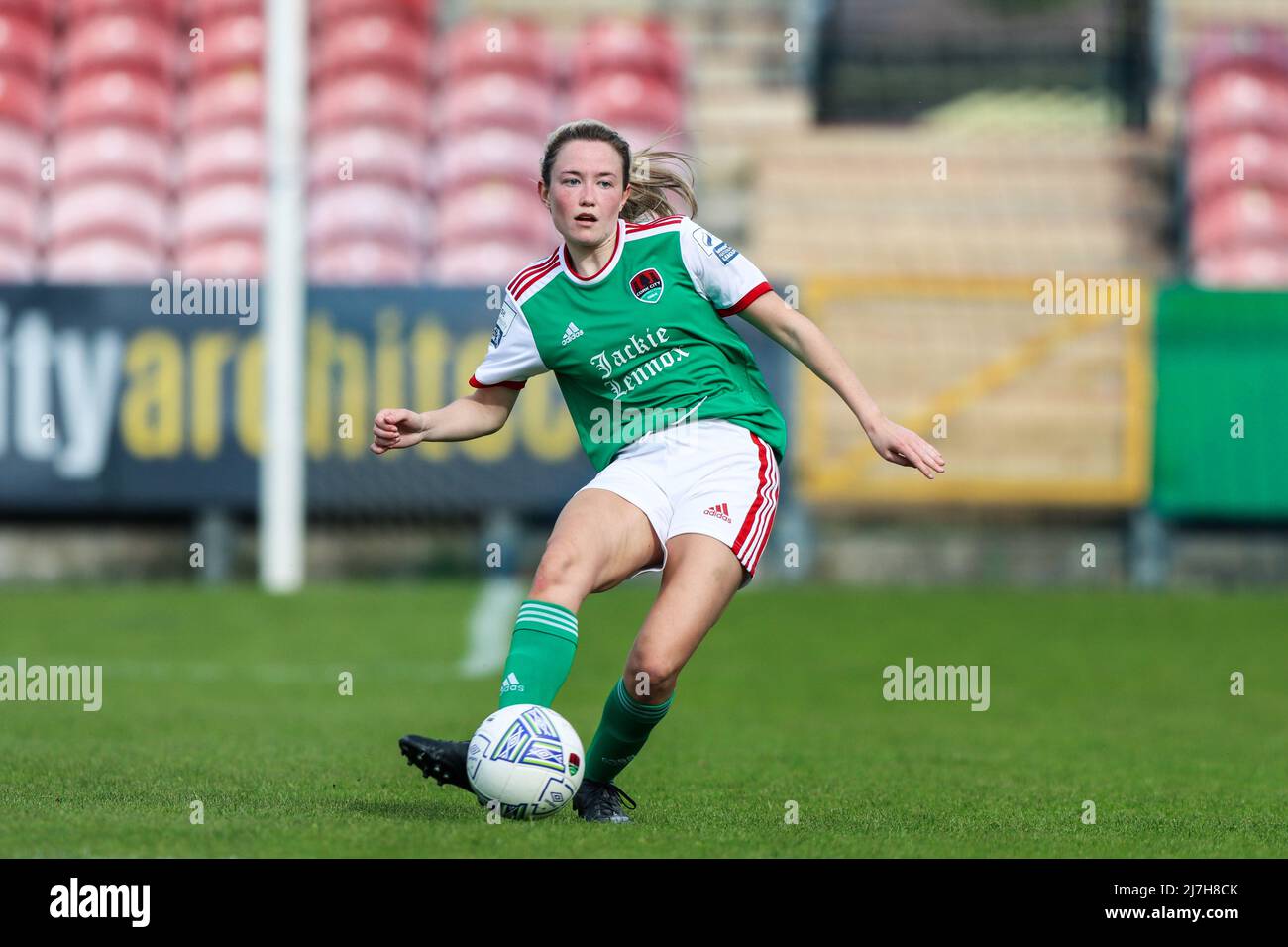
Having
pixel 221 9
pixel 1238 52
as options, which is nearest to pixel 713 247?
pixel 1238 52

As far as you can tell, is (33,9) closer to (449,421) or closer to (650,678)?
(449,421)

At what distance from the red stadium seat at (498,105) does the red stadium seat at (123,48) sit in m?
2.63

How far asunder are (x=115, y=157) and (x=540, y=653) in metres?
13.6

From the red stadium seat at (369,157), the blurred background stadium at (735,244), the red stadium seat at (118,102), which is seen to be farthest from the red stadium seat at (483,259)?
the red stadium seat at (118,102)

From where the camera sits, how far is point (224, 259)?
16.6 metres

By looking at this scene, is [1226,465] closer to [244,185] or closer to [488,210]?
[488,210]

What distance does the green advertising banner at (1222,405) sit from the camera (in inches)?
550

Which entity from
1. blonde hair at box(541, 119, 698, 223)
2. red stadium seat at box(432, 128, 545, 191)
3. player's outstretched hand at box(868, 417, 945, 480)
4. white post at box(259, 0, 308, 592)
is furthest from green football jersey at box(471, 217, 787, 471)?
red stadium seat at box(432, 128, 545, 191)

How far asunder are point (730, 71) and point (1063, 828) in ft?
46.6

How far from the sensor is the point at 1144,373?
14.3 meters

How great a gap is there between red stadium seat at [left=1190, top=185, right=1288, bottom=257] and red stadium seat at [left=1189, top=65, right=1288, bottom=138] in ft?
2.73

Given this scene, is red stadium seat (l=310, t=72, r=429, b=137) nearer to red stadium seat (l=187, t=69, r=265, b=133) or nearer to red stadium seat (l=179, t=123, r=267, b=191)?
red stadium seat (l=187, t=69, r=265, b=133)

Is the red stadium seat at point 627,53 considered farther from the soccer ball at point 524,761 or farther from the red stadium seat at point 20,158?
the soccer ball at point 524,761

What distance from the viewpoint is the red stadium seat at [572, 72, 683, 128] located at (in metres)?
17.6
